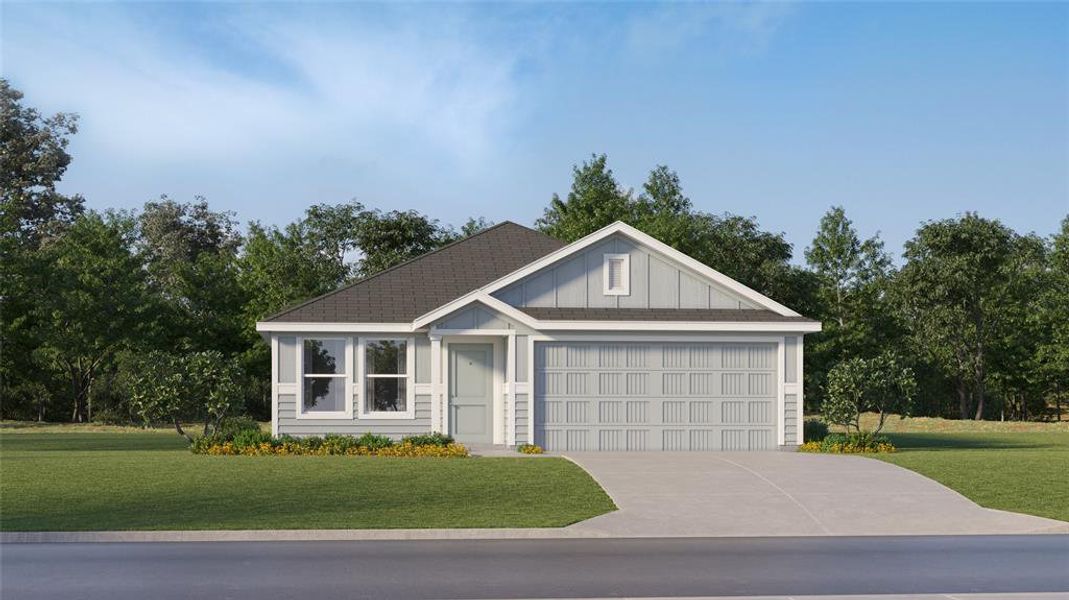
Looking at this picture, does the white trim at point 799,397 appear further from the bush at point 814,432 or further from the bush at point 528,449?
the bush at point 528,449

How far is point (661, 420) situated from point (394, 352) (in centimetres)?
678

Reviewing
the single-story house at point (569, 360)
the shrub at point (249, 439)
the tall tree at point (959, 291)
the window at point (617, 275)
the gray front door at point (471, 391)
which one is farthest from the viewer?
the tall tree at point (959, 291)

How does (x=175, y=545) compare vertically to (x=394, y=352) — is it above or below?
below

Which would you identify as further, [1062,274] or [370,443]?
[1062,274]

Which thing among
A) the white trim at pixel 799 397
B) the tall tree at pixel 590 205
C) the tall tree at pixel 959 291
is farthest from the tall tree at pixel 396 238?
the white trim at pixel 799 397

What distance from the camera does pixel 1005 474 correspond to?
2252cm

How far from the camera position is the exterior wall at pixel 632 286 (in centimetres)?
2902

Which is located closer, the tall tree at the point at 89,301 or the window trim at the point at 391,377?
the window trim at the point at 391,377

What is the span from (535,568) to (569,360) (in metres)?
14.8

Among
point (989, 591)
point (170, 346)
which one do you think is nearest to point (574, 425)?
point (989, 591)

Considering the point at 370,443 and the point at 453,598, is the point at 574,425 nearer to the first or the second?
the point at 370,443

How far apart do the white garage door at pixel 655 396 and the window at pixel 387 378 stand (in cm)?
343

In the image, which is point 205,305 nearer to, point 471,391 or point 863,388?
point 471,391

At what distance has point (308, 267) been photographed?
56.0 m
